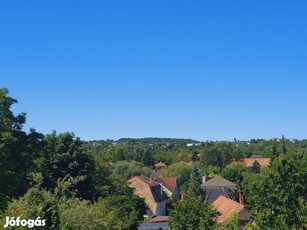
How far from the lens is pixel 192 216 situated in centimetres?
2872

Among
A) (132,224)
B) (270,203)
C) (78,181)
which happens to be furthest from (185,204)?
(78,181)

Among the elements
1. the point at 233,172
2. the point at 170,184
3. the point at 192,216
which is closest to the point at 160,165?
the point at 233,172

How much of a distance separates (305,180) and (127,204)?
15.1m

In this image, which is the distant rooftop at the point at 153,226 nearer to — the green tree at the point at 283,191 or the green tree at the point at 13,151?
the green tree at the point at 13,151

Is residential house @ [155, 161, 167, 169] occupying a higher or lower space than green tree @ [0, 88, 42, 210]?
higher

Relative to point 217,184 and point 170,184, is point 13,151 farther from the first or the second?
point 217,184

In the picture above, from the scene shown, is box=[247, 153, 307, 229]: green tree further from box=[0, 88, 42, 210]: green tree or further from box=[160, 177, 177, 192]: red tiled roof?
box=[160, 177, 177, 192]: red tiled roof

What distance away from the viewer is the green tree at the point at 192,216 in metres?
28.3

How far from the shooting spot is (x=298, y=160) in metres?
31.2

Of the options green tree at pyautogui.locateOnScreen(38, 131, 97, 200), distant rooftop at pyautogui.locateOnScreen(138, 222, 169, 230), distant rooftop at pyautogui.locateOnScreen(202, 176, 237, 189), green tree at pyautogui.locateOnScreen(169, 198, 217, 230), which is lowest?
distant rooftop at pyautogui.locateOnScreen(138, 222, 169, 230)

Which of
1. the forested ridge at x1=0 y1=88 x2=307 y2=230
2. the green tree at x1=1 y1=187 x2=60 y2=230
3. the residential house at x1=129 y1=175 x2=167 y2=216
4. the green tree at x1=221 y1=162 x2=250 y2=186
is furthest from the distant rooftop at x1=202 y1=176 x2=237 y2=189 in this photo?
the green tree at x1=1 y1=187 x2=60 y2=230

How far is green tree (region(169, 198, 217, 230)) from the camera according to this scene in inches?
1113

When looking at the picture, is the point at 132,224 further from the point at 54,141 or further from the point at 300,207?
the point at 300,207

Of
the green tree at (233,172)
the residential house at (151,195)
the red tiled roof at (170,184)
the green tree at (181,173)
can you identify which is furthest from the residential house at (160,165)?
the residential house at (151,195)
